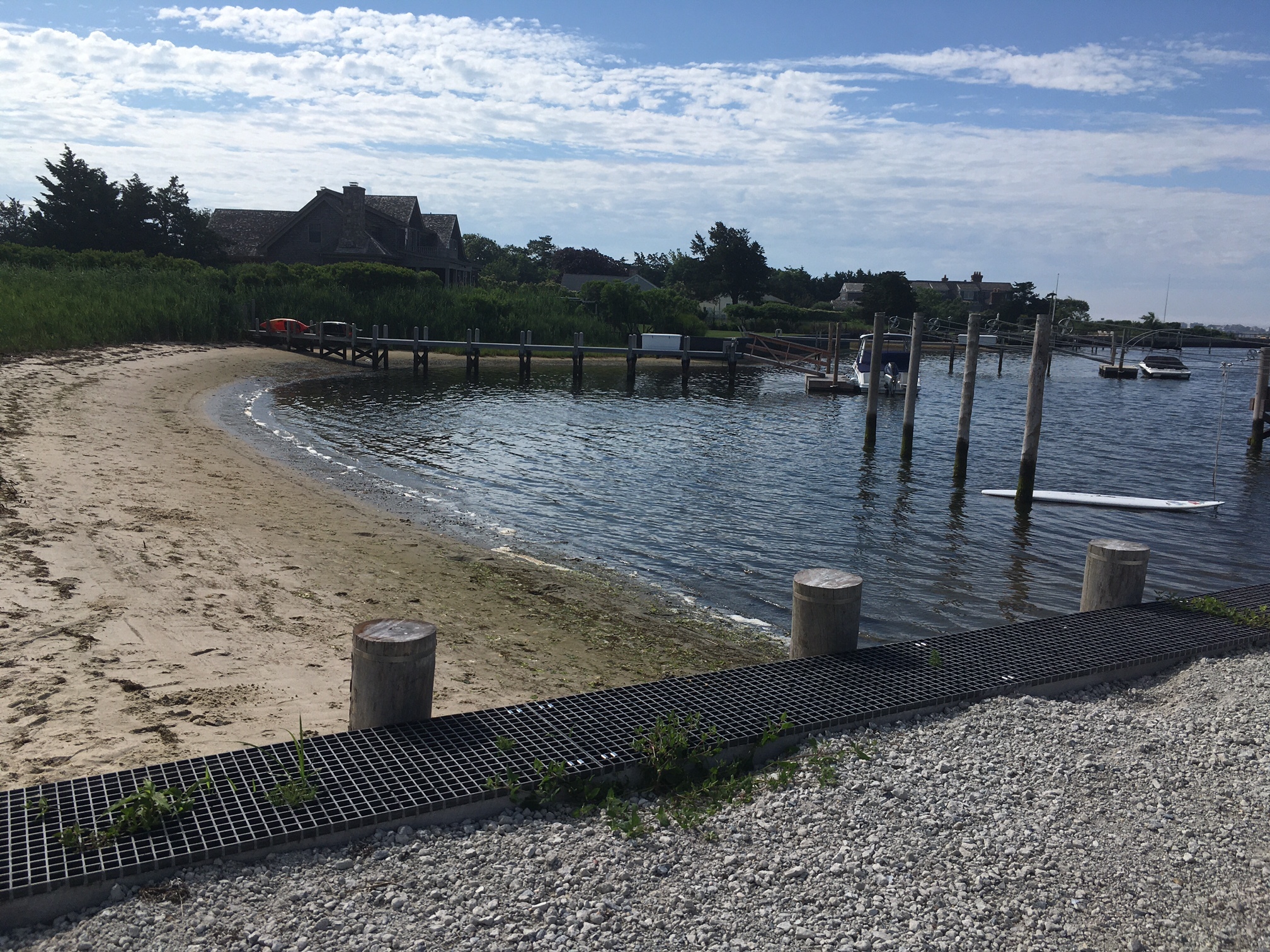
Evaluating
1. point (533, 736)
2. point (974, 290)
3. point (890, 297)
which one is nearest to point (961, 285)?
point (974, 290)

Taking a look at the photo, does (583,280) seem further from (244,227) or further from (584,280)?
(244,227)

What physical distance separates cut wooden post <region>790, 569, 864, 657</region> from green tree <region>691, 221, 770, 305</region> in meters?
93.4

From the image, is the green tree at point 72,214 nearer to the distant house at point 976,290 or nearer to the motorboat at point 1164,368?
the motorboat at point 1164,368

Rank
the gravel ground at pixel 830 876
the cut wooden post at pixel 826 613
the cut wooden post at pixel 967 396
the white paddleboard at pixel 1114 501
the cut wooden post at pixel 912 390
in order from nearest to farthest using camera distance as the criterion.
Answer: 1. the gravel ground at pixel 830 876
2. the cut wooden post at pixel 826 613
3. the white paddleboard at pixel 1114 501
4. the cut wooden post at pixel 967 396
5. the cut wooden post at pixel 912 390

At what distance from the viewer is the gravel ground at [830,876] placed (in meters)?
3.67

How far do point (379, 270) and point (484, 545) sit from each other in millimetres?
39710

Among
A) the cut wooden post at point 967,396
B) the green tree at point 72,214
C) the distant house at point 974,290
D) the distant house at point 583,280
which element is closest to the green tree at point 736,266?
the distant house at point 583,280

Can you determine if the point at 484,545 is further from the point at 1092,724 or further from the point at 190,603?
the point at 1092,724

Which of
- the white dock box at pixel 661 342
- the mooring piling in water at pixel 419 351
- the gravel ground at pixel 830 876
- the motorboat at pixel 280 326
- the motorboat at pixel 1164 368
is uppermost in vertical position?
the motorboat at pixel 1164 368

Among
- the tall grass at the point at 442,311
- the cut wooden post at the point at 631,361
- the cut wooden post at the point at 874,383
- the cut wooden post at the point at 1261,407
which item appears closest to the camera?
the cut wooden post at the point at 1261,407

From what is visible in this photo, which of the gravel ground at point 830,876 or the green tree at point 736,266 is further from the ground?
the green tree at point 736,266

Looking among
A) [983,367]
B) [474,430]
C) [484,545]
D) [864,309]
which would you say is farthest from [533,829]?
[864,309]

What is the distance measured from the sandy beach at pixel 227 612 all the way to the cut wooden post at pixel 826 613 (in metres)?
1.75

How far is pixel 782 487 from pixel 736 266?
83.5m
